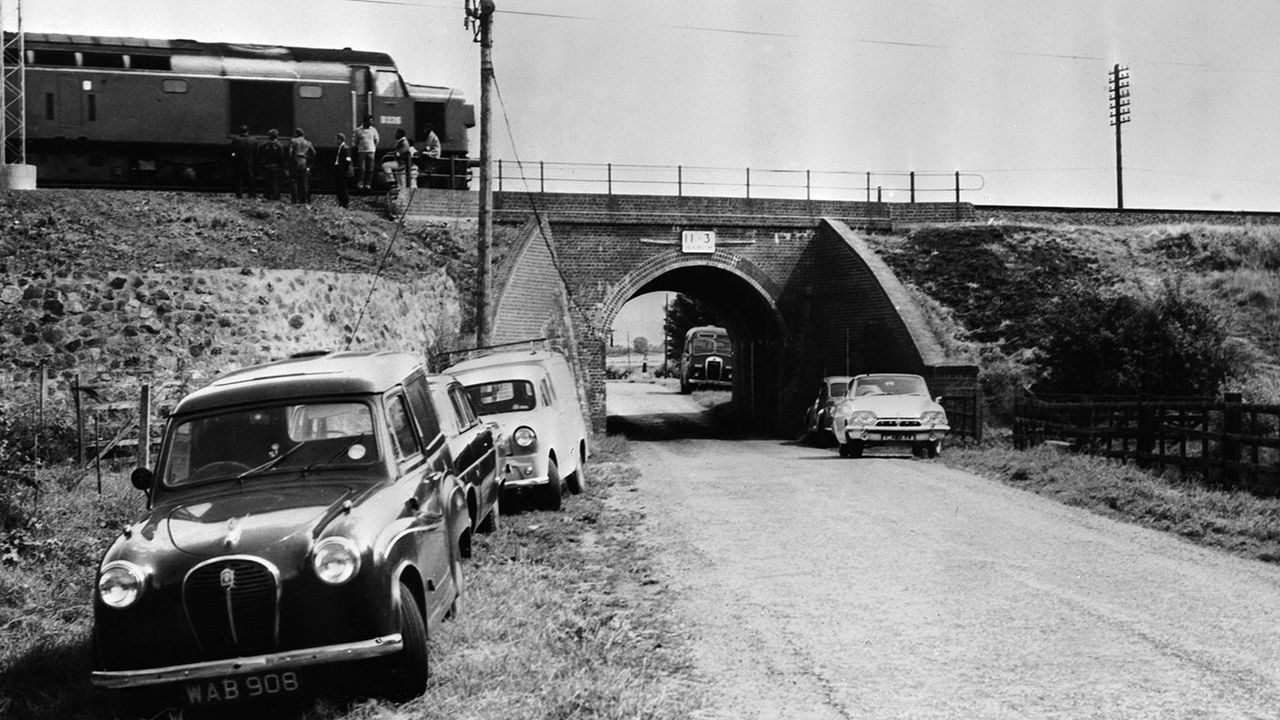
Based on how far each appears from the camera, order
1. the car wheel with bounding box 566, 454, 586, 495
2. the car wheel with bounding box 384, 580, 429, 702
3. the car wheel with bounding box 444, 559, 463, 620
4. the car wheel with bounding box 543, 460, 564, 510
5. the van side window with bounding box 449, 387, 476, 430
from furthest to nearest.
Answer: the car wheel with bounding box 566, 454, 586, 495
the car wheel with bounding box 543, 460, 564, 510
the van side window with bounding box 449, 387, 476, 430
the car wheel with bounding box 444, 559, 463, 620
the car wheel with bounding box 384, 580, 429, 702

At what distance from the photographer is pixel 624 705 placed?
5.87 metres

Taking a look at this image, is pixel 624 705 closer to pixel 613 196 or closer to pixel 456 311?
pixel 456 311

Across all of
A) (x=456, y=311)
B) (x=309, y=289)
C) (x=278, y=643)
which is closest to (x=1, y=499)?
(x=278, y=643)

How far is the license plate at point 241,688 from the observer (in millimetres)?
5895

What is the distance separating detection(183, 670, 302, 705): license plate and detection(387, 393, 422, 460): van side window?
5.80 ft

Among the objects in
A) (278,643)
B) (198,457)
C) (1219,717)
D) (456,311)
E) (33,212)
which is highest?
(33,212)

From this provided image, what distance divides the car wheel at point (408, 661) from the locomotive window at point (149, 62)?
25.4 metres

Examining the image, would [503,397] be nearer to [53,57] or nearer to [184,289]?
[184,289]

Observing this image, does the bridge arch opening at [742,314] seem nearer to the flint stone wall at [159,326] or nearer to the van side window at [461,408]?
the flint stone wall at [159,326]

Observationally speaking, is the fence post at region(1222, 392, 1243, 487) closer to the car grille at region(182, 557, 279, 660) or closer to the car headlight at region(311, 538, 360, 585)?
the car headlight at region(311, 538, 360, 585)

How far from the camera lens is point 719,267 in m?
33.5

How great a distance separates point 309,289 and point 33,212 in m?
5.64

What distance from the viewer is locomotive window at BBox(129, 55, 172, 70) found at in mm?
27923

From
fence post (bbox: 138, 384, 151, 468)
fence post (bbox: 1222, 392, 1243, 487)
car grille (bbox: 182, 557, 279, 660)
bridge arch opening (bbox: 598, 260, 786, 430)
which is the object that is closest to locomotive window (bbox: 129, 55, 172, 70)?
bridge arch opening (bbox: 598, 260, 786, 430)
